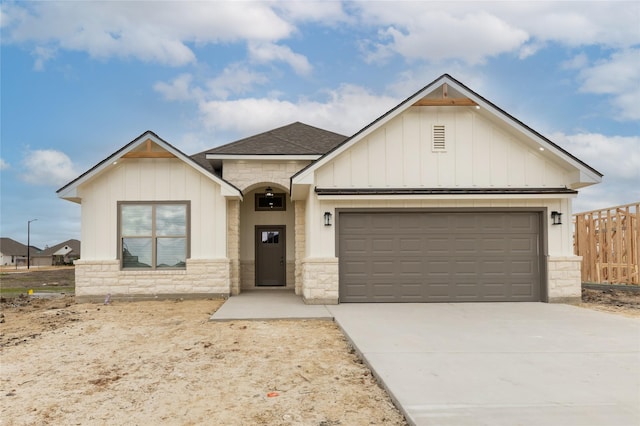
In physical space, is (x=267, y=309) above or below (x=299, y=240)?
below

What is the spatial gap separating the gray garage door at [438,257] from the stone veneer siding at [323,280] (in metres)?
0.27

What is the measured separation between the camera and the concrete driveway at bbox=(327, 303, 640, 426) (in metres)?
3.79

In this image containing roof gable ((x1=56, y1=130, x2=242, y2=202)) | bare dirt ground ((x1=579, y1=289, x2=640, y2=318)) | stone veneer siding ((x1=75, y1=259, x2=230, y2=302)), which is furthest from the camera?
stone veneer siding ((x1=75, y1=259, x2=230, y2=302))

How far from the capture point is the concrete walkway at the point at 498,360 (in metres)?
3.80

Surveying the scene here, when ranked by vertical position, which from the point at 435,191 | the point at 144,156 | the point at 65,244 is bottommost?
the point at 65,244

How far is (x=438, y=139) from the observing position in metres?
11.0

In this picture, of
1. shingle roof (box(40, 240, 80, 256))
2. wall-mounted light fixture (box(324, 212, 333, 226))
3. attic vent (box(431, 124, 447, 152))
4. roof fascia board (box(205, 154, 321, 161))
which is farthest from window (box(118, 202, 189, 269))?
shingle roof (box(40, 240, 80, 256))

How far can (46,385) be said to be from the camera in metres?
5.22

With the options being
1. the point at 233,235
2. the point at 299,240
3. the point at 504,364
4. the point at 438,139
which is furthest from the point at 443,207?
the point at 233,235

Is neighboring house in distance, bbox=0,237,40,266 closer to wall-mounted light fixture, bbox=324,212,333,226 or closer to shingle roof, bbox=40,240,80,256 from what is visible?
shingle roof, bbox=40,240,80,256

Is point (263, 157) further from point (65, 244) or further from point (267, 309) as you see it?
point (65, 244)

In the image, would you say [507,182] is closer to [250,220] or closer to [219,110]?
[250,220]

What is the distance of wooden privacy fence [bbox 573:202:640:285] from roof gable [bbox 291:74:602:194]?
6025mm

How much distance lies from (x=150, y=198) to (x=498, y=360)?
10467mm
